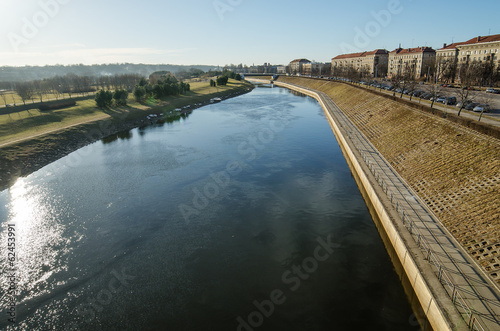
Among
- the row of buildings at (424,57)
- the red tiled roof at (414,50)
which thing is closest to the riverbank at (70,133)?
the row of buildings at (424,57)

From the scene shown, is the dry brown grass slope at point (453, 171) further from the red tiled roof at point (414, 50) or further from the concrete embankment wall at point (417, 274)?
the red tiled roof at point (414, 50)

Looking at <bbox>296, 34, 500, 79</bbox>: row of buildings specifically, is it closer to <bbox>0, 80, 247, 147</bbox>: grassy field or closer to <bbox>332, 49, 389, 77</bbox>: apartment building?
<bbox>332, 49, 389, 77</bbox>: apartment building

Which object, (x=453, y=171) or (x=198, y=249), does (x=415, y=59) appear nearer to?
(x=453, y=171)

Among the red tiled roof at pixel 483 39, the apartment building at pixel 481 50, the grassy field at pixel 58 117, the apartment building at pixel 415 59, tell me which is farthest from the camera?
the apartment building at pixel 415 59

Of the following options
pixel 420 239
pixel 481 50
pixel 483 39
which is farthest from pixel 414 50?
pixel 420 239

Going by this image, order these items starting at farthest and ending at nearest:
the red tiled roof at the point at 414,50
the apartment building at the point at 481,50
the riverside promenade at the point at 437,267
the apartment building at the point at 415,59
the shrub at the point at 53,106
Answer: the red tiled roof at the point at 414,50
the apartment building at the point at 415,59
the apartment building at the point at 481,50
the shrub at the point at 53,106
the riverside promenade at the point at 437,267
